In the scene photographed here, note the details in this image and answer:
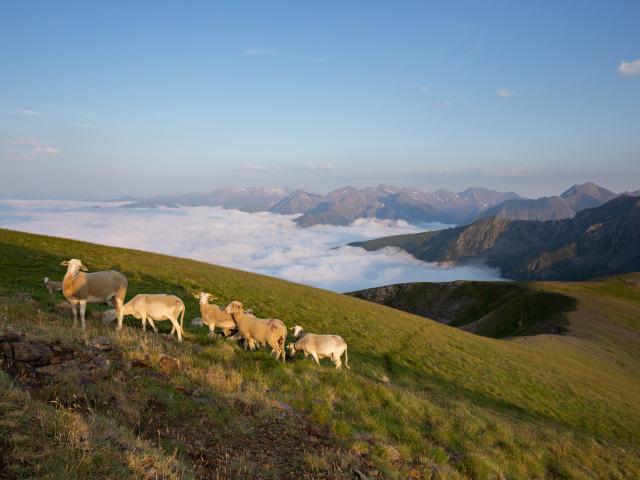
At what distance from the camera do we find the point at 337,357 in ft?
59.7

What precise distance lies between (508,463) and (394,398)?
414cm

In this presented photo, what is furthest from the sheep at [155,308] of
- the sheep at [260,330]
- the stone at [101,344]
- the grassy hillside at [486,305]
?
the grassy hillside at [486,305]

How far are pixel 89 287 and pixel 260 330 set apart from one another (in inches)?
282

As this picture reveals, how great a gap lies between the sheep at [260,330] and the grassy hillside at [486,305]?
64265mm

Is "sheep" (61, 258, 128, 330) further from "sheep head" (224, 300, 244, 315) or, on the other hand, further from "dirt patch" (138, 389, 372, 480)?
"dirt patch" (138, 389, 372, 480)

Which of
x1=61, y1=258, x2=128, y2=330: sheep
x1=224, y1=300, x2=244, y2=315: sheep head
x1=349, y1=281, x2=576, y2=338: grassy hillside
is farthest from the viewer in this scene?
x1=349, y1=281, x2=576, y2=338: grassy hillside

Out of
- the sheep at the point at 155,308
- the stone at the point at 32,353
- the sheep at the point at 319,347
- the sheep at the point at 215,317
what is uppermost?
the stone at the point at 32,353

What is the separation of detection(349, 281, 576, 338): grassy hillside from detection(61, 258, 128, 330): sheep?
227ft

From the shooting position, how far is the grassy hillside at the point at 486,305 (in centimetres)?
7344

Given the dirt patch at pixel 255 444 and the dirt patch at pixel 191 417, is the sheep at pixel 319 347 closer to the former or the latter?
Result: the dirt patch at pixel 191 417

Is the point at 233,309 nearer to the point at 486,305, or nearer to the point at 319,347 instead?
the point at 319,347

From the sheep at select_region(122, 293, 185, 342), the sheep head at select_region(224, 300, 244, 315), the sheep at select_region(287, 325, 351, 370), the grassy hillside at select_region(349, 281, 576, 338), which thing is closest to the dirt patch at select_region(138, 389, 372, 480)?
the sheep head at select_region(224, 300, 244, 315)

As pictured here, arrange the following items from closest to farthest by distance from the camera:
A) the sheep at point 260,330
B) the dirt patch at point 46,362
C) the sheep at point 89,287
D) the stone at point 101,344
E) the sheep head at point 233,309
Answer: the dirt patch at point 46,362 < the stone at point 101,344 < the sheep at point 89,287 < the sheep at point 260,330 < the sheep head at point 233,309

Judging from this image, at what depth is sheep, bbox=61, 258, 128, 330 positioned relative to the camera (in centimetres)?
1441
